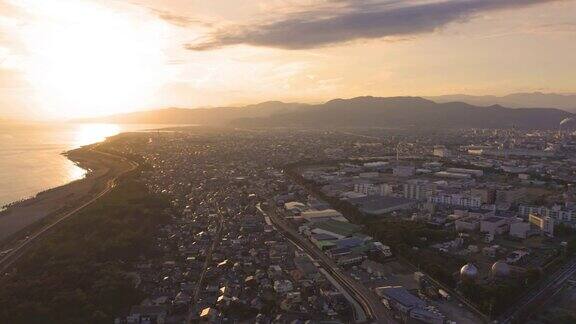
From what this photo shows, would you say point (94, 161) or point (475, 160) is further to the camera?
point (94, 161)

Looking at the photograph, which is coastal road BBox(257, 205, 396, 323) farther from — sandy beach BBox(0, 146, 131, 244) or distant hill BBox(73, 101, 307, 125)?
distant hill BBox(73, 101, 307, 125)

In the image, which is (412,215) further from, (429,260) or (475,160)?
(475,160)

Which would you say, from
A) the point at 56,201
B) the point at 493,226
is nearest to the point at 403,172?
the point at 493,226

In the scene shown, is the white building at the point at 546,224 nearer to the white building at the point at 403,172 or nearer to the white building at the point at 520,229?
the white building at the point at 520,229

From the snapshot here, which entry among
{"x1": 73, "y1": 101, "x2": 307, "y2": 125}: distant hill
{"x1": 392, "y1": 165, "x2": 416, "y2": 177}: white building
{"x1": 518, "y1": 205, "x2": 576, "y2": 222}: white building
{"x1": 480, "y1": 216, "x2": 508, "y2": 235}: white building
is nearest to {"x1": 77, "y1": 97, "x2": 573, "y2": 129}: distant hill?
{"x1": 73, "y1": 101, "x2": 307, "y2": 125}: distant hill

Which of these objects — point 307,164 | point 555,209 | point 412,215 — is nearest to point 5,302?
point 412,215

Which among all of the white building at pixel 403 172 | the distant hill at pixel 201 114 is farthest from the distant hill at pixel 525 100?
the white building at pixel 403 172

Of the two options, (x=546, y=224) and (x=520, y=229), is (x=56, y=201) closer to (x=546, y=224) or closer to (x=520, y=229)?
(x=520, y=229)
